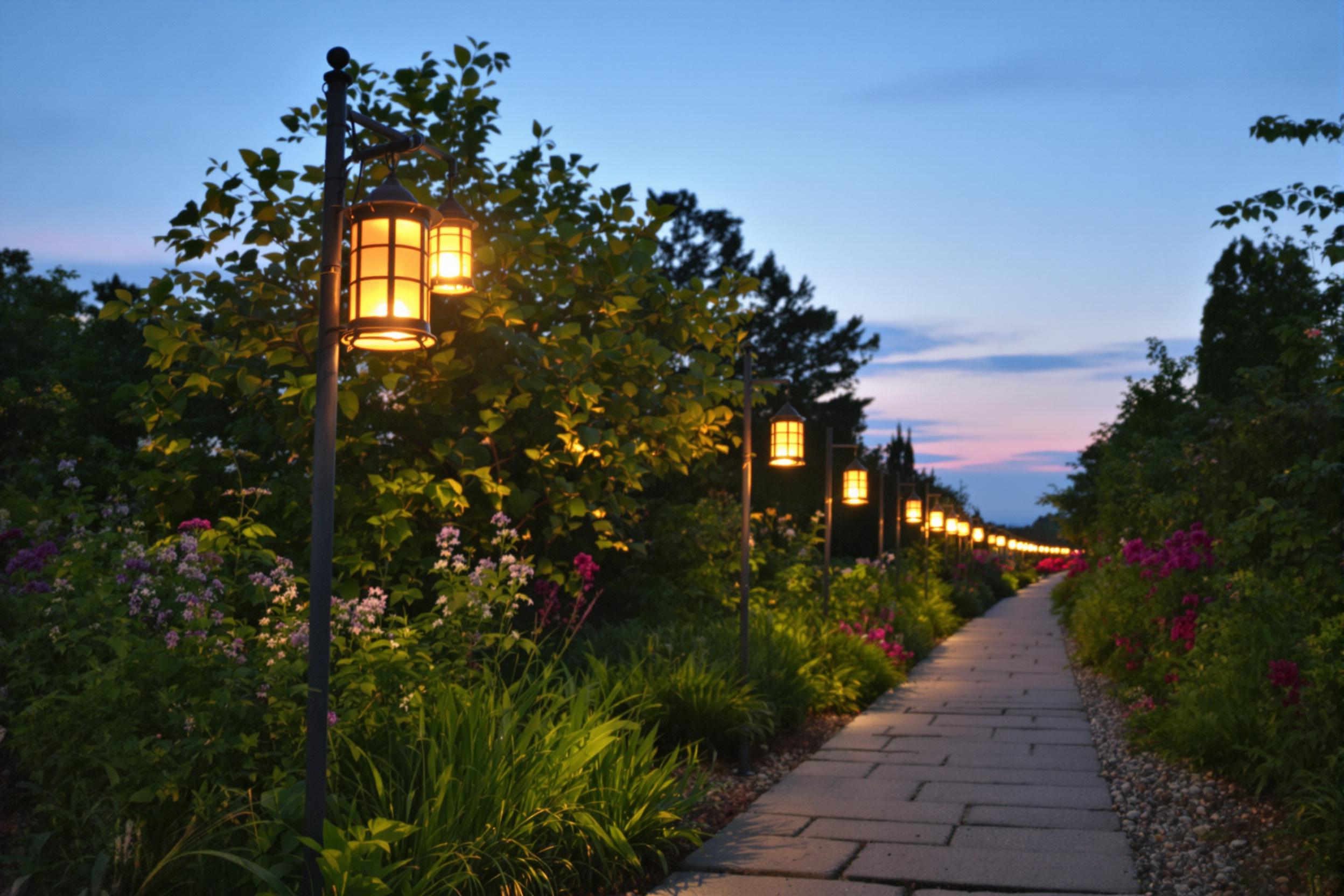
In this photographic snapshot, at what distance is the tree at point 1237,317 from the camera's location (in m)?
25.4

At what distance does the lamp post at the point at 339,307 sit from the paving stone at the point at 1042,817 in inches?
139

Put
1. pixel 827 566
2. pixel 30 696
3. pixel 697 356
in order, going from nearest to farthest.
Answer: pixel 30 696
pixel 697 356
pixel 827 566

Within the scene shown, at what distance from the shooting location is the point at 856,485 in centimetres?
1259

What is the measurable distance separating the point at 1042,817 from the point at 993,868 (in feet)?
3.50

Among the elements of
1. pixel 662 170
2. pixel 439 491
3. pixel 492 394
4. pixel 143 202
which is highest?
pixel 662 170

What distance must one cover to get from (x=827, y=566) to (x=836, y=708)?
6.93ft

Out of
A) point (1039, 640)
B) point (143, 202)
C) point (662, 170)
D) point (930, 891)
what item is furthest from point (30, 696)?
point (662, 170)

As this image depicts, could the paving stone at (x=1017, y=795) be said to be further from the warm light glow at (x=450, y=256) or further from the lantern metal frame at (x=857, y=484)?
the lantern metal frame at (x=857, y=484)

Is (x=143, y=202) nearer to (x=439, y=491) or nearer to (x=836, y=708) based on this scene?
(x=439, y=491)

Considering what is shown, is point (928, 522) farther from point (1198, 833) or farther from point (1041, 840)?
point (1041, 840)

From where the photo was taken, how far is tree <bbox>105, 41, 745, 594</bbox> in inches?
207

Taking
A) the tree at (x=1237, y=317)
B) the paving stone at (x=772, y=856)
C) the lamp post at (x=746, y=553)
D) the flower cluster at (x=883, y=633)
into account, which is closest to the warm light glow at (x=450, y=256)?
the paving stone at (x=772, y=856)

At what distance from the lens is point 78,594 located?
3889mm

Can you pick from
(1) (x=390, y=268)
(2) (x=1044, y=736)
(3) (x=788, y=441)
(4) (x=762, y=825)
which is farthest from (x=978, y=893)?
(3) (x=788, y=441)
